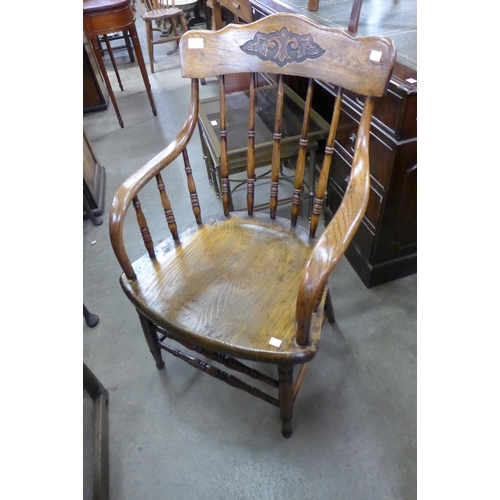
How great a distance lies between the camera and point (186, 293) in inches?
36.1

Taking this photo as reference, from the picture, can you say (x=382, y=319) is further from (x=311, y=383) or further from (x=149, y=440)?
(x=149, y=440)

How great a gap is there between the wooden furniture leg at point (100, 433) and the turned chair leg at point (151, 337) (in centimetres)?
20

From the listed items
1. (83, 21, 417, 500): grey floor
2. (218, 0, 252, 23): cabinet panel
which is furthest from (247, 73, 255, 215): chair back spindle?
(218, 0, 252, 23): cabinet panel

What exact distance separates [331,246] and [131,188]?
53cm

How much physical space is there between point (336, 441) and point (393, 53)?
43.0 inches

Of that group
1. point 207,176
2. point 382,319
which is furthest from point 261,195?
point 382,319

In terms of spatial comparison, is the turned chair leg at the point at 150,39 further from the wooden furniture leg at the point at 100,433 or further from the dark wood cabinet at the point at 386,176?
the wooden furniture leg at the point at 100,433

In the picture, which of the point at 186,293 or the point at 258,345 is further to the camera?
the point at 186,293

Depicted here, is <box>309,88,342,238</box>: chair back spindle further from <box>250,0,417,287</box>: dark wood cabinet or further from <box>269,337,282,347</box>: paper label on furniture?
<box>269,337,282,347</box>: paper label on furniture

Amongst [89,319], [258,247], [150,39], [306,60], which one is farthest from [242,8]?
[89,319]

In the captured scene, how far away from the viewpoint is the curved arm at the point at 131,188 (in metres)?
0.86

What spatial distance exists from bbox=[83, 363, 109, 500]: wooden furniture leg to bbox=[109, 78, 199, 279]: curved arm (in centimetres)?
45

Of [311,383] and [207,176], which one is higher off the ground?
[207,176]
